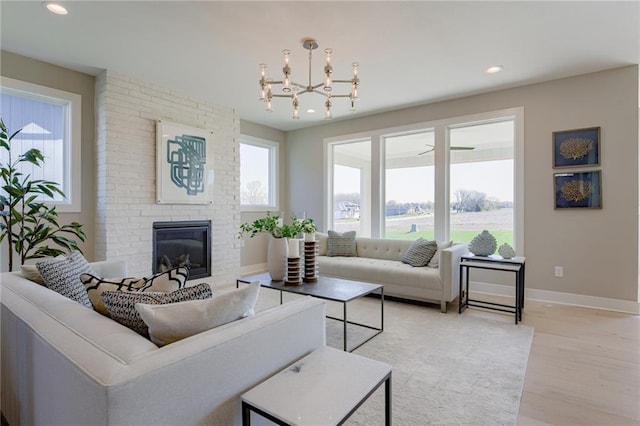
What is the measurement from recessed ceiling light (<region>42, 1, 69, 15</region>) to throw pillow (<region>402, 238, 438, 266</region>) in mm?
4114

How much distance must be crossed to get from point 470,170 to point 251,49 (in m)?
3.26

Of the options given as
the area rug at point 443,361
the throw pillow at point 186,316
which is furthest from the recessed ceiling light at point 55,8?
the area rug at point 443,361

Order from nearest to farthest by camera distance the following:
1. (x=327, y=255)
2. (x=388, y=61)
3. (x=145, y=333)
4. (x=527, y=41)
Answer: (x=145, y=333) → (x=527, y=41) → (x=388, y=61) → (x=327, y=255)

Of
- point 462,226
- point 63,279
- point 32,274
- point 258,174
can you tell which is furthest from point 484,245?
point 258,174

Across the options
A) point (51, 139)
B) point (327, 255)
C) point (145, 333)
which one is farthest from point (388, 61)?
point (51, 139)

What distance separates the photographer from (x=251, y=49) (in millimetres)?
3137

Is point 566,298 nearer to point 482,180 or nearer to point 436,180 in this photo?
point 482,180

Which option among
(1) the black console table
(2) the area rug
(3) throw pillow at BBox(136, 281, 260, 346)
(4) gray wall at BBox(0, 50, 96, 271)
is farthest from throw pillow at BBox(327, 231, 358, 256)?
(3) throw pillow at BBox(136, 281, 260, 346)

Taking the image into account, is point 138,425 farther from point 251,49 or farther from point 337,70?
point 337,70

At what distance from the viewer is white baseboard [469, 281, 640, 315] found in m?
3.48

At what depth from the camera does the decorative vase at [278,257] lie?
3.07m

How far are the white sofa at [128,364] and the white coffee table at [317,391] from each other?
0.07m

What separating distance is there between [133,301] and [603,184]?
456cm

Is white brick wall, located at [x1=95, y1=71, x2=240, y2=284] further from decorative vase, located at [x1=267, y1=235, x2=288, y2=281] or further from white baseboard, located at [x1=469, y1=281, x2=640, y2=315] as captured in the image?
white baseboard, located at [x1=469, y1=281, x2=640, y2=315]
